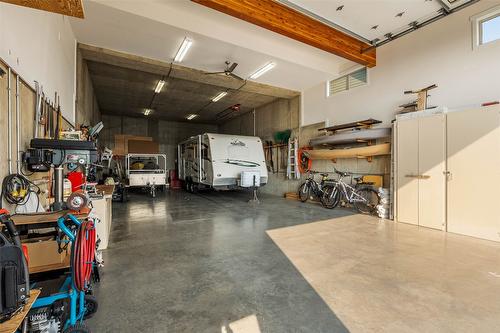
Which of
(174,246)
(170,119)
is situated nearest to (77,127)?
(174,246)

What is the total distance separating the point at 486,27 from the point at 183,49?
616 cm

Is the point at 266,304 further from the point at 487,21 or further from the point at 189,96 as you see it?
the point at 189,96

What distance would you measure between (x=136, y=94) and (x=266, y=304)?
976cm

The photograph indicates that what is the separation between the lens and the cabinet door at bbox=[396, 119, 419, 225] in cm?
474

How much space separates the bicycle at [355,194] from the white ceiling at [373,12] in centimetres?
365

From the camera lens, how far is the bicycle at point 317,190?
652 centimetres

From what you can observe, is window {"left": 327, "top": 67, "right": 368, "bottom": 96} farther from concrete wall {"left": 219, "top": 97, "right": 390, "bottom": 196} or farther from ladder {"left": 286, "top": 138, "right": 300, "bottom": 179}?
ladder {"left": 286, "top": 138, "right": 300, "bottom": 179}

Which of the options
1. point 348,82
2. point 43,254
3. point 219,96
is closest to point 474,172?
point 348,82

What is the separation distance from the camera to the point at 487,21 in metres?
4.23

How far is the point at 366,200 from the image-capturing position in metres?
5.88

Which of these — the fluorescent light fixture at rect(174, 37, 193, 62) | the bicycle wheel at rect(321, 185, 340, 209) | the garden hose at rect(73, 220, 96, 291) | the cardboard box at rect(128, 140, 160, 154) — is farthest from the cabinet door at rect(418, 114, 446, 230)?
the cardboard box at rect(128, 140, 160, 154)

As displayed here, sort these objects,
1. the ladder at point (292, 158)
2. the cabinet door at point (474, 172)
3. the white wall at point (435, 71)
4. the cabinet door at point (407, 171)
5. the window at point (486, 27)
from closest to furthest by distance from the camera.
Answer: the cabinet door at point (474, 172) → the window at point (486, 27) → the white wall at point (435, 71) → the cabinet door at point (407, 171) → the ladder at point (292, 158)

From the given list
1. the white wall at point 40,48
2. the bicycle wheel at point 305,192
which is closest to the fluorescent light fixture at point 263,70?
the bicycle wheel at point 305,192

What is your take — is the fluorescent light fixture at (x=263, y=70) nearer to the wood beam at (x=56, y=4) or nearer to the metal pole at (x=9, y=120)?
the wood beam at (x=56, y=4)
